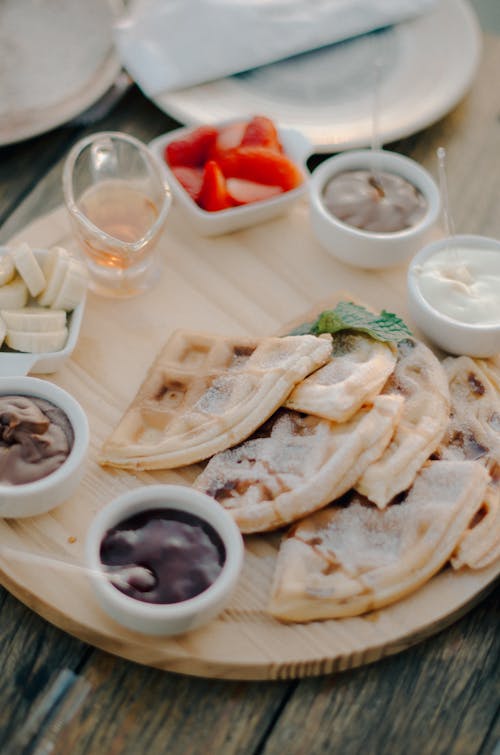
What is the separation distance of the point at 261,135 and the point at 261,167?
0.13 metres


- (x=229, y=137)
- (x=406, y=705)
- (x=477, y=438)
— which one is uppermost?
(x=229, y=137)

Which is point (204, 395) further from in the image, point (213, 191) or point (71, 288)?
point (213, 191)

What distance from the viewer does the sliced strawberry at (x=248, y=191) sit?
10.3 feet

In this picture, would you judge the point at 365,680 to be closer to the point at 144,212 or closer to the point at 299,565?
the point at 299,565

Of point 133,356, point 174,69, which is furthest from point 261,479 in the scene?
point 174,69

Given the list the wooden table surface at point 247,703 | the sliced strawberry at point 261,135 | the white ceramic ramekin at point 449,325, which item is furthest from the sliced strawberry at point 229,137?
the wooden table surface at point 247,703

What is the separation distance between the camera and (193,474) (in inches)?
98.3

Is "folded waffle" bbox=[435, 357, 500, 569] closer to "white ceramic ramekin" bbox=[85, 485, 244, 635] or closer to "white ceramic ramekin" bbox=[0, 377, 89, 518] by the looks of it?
"white ceramic ramekin" bbox=[85, 485, 244, 635]

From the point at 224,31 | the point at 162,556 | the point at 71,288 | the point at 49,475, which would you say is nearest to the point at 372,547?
the point at 162,556

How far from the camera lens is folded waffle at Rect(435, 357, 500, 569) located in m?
2.27

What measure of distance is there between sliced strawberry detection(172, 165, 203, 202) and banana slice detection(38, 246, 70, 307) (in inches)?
21.1

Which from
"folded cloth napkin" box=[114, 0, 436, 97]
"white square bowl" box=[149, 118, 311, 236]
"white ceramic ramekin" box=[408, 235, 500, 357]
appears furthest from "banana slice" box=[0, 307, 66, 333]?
"folded cloth napkin" box=[114, 0, 436, 97]

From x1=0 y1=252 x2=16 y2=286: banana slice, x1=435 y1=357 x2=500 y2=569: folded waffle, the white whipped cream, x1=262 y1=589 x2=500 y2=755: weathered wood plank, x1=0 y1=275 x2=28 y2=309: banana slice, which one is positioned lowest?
x1=262 y1=589 x2=500 y2=755: weathered wood plank

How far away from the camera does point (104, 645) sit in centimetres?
218
